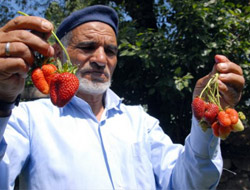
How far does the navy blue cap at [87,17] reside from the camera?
1.91 metres

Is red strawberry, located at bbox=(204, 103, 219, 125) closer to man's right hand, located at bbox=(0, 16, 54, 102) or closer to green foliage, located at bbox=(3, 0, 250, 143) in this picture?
man's right hand, located at bbox=(0, 16, 54, 102)

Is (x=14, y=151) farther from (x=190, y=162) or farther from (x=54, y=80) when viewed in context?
(x=190, y=162)

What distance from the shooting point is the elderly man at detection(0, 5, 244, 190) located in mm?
1409

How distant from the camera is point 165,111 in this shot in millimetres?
3525

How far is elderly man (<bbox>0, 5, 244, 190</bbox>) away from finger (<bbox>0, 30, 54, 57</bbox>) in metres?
0.16

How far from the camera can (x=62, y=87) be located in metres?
1.04

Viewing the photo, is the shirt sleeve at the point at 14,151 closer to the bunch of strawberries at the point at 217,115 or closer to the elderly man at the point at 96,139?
the elderly man at the point at 96,139

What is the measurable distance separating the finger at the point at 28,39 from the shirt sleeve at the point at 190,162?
90cm

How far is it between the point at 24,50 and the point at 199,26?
8.06 ft

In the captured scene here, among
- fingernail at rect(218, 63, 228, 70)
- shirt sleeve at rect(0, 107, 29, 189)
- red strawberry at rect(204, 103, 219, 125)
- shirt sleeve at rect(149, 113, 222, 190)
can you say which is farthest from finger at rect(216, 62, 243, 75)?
shirt sleeve at rect(0, 107, 29, 189)

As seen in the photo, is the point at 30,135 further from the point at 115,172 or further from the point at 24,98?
the point at 24,98

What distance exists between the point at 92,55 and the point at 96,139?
1.80 feet

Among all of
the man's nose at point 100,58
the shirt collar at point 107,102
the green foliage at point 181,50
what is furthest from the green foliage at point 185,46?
the man's nose at point 100,58

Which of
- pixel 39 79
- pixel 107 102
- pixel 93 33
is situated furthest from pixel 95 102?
pixel 39 79
